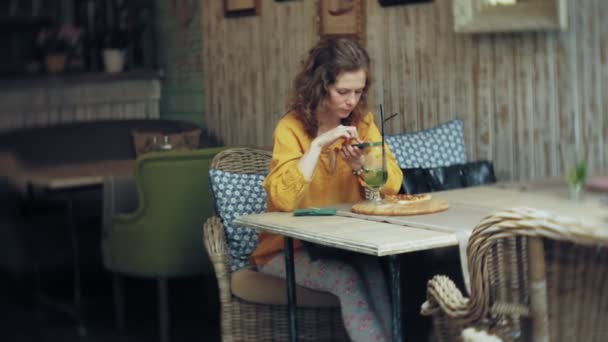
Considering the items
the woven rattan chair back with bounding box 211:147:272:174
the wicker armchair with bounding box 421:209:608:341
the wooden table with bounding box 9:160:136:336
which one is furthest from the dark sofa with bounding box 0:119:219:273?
the wicker armchair with bounding box 421:209:608:341

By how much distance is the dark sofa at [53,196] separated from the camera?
6711mm

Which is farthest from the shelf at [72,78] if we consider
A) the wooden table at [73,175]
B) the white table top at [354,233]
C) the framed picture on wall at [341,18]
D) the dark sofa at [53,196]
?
the white table top at [354,233]

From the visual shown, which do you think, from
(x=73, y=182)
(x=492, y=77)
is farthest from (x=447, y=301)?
(x=73, y=182)

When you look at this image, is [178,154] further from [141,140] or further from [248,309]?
[141,140]

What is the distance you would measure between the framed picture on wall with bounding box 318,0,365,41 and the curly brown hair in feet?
4.62

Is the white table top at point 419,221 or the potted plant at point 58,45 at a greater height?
the potted plant at point 58,45

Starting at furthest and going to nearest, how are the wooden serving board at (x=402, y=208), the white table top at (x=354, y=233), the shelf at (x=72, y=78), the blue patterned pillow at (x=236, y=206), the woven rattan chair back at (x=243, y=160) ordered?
the shelf at (x=72, y=78)
the woven rattan chair back at (x=243, y=160)
the blue patterned pillow at (x=236, y=206)
the wooden serving board at (x=402, y=208)
the white table top at (x=354, y=233)

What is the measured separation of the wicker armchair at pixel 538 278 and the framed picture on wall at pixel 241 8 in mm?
4213

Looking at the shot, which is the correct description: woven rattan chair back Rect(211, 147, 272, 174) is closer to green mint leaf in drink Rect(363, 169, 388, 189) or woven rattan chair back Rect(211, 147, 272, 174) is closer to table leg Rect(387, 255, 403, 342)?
green mint leaf in drink Rect(363, 169, 388, 189)

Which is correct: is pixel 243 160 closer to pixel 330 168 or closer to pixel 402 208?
pixel 330 168

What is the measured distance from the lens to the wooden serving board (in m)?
3.37

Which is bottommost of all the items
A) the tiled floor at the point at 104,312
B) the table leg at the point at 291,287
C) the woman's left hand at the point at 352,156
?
the tiled floor at the point at 104,312

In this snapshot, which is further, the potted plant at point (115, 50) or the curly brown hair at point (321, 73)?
the potted plant at point (115, 50)

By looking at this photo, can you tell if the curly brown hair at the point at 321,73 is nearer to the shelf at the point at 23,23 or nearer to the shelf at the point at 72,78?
the shelf at the point at 72,78
